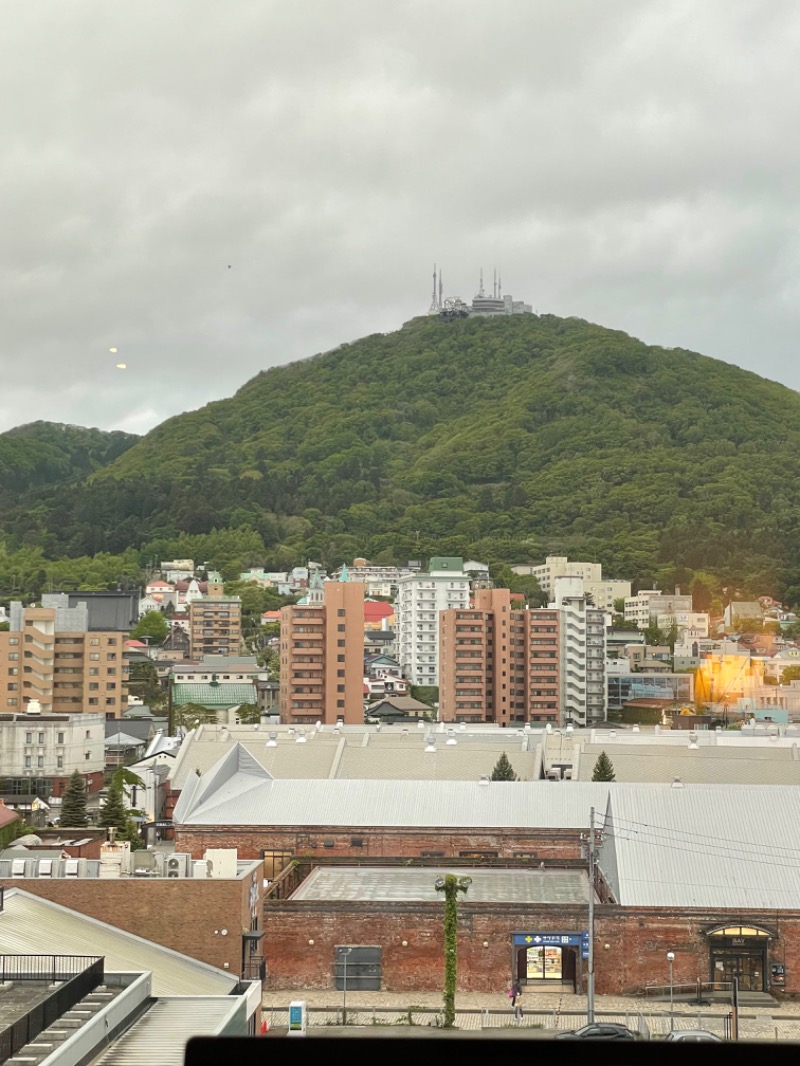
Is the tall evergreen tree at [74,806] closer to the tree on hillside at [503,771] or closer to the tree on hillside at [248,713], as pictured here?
the tree on hillside at [503,771]

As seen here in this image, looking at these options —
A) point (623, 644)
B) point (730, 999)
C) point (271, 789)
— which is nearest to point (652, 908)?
point (730, 999)

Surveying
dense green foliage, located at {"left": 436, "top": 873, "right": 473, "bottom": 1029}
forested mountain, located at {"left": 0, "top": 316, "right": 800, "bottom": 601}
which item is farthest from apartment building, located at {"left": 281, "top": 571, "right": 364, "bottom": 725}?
forested mountain, located at {"left": 0, "top": 316, "right": 800, "bottom": 601}

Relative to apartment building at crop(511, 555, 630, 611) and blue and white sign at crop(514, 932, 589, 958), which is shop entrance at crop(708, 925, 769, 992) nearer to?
blue and white sign at crop(514, 932, 589, 958)

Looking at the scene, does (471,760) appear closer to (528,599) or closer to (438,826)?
(438,826)

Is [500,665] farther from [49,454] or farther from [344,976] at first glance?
[49,454]

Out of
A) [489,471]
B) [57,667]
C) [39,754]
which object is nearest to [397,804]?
[39,754]

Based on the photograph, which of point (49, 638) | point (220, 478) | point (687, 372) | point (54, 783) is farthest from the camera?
point (687, 372)

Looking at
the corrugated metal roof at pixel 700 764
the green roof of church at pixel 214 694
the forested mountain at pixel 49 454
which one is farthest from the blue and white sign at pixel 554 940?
→ the forested mountain at pixel 49 454
